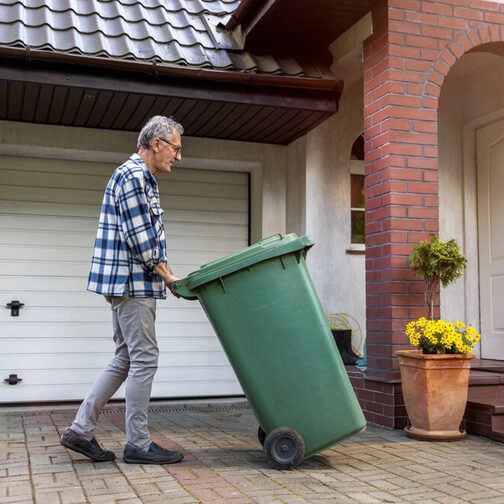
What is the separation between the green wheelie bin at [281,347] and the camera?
368 centimetres

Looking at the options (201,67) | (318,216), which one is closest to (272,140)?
(318,216)

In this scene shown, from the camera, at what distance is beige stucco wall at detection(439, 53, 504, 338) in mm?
7078

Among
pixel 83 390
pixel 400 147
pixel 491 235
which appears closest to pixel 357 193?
pixel 491 235

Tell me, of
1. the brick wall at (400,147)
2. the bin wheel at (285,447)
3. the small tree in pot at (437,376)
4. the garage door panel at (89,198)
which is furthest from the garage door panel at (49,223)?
the bin wheel at (285,447)

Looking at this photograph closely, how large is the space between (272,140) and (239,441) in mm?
3485

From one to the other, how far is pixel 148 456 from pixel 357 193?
418 centimetres

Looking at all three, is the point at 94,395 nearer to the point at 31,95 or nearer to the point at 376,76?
the point at 31,95

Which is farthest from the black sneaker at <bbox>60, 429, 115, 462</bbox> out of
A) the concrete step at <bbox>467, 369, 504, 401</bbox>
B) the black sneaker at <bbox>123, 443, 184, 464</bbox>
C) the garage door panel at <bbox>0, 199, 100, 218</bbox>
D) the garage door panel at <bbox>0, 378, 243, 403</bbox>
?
the garage door panel at <bbox>0, 199, 100, 218</bbox>

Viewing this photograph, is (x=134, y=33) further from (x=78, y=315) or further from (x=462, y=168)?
(x=462, y=168)

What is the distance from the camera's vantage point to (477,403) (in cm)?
472

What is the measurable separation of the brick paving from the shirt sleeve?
3.82ft

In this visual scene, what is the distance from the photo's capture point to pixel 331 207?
6855 millimetres

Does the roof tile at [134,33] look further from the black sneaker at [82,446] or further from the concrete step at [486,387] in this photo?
the black sneaker at [82,446]

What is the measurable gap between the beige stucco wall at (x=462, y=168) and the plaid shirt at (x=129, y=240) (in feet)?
13.6
